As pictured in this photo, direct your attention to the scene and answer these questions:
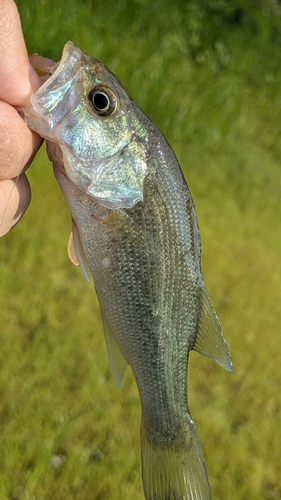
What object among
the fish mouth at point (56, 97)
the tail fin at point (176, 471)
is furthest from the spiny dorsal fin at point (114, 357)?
the fish mouth at point (56, 97)

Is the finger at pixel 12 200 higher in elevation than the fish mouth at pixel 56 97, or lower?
lower

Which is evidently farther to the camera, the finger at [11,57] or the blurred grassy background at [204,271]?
the blurred grassy background at [204,271]

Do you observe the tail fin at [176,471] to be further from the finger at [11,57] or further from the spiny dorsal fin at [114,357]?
the finger at [11,57]

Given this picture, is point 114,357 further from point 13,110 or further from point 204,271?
point 204,271

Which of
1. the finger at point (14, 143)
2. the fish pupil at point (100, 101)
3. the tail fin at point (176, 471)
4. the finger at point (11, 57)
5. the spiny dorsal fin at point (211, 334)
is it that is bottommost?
the tail fin at point (176, 471)

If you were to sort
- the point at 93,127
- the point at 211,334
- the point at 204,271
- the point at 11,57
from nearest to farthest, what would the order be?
1. the point at 11,57
2. the point at 93,127
3. the point at 211,334
4. the point at 204,271

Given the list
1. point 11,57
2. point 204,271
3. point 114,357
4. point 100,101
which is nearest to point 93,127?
point 100,101
